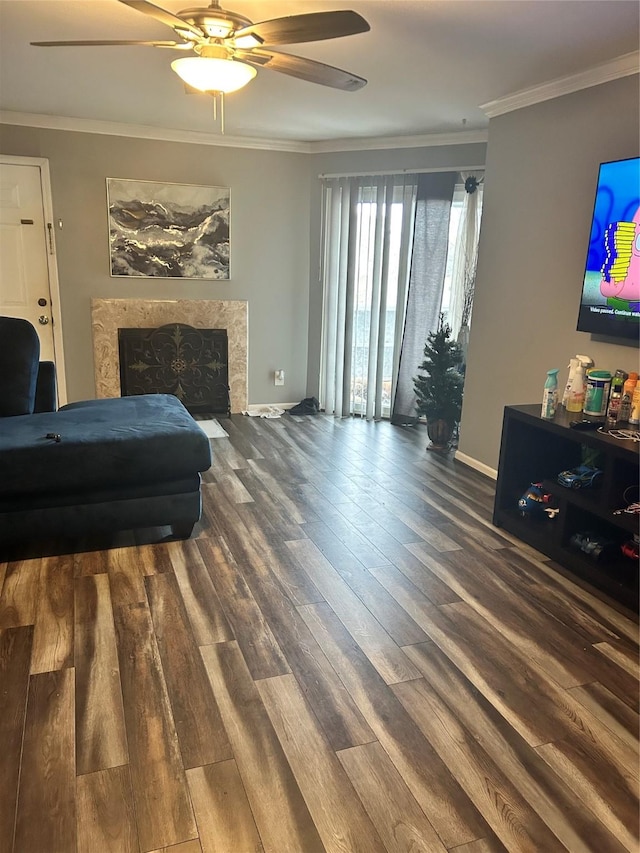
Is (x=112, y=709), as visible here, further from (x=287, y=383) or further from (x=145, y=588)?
(x=287, y=383)

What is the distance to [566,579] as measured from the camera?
2.77 meters

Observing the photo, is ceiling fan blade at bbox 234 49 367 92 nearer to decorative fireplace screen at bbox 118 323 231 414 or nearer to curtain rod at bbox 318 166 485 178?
curtain rod at bbox 318 166 485 178

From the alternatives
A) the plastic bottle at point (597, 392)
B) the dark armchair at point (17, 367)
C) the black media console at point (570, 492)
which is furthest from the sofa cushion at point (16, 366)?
the plastic bottle at point (597, 392)

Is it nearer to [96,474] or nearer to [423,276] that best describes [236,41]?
[96,474]

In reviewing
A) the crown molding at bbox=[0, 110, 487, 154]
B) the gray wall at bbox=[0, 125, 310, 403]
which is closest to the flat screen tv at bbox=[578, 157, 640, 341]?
the crown molding at bbox=[0, 110, 487, 154]

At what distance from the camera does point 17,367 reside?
10.5ft

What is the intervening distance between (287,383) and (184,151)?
218 cm

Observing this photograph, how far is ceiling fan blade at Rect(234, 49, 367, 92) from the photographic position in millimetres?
2336

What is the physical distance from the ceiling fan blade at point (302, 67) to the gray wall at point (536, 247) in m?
1.40

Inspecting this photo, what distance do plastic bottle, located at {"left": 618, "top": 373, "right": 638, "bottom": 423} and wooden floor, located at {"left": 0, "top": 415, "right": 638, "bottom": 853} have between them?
2.58 ft

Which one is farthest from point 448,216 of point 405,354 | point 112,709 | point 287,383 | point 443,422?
point 112,709

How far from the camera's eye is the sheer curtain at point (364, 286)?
5117mm

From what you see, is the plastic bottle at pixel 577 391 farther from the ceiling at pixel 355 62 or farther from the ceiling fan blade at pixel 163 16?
the ceiling fan blade at pixel 163 16

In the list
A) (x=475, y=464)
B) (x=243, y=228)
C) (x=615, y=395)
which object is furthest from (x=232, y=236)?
(x=615, y=395)
